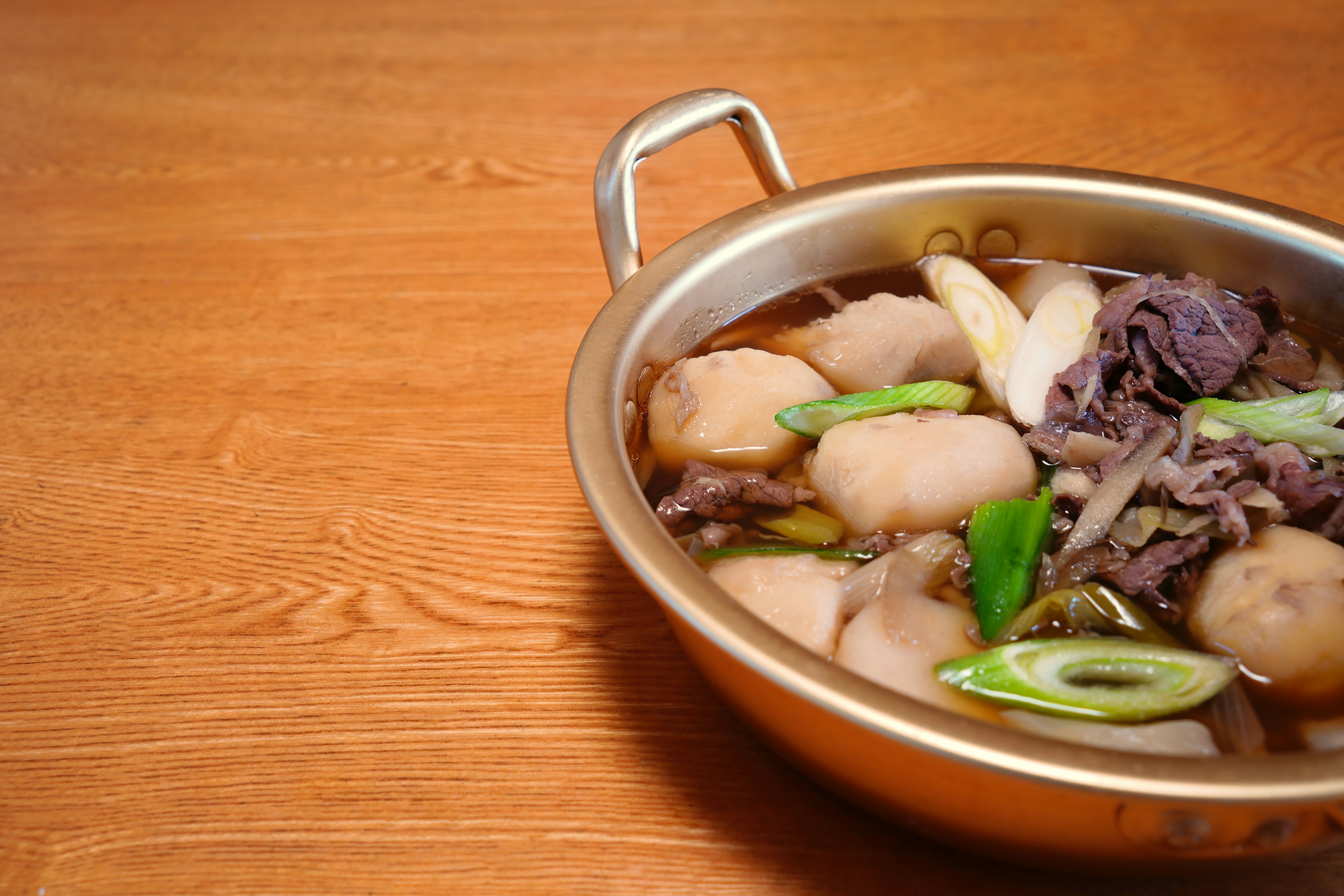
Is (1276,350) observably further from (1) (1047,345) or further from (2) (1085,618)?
(2) (1085,618)

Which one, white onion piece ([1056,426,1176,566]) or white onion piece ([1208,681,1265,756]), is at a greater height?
A: white onion piece ([1056,426,1176,566])

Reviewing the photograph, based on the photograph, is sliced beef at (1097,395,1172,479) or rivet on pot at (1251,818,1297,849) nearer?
rivet on pot at (1251,818,1297,849)

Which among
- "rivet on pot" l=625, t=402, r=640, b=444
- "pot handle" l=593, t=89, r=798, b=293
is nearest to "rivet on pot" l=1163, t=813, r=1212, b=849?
"rivet on pot" l=625, t=402, r=640, b=444

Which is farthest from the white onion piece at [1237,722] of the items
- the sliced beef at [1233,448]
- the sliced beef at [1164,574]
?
the sliced beef at [1233,448]

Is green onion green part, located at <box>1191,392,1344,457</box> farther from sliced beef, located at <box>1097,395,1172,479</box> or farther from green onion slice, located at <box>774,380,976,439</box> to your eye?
green onion slice, located at <box>774,380,976,439</box>

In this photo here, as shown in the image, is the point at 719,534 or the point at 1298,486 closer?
the point at 1298,486

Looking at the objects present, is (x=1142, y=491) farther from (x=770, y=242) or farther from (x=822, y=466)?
(x=770, y=242)

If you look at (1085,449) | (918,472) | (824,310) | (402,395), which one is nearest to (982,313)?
(824,310)
